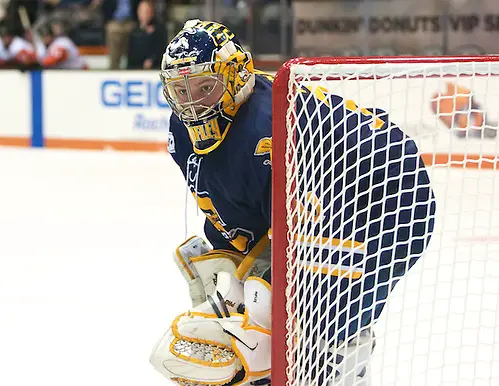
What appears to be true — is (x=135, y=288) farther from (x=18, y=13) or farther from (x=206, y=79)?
(x=18, y=13)

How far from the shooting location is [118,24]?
817 cm

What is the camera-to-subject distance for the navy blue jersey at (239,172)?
1687 millimetres

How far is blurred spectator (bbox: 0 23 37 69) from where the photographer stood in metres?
8.17

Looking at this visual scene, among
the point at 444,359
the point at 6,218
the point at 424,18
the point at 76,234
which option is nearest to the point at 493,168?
the point at 444,359

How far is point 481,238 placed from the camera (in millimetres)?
2432

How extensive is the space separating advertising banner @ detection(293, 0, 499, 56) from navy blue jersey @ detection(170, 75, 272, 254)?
15.8 ft

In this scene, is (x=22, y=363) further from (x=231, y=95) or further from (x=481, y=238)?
(x=481, y=238)

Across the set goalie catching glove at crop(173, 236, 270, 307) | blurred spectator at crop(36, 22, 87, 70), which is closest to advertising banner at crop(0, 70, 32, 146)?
blurred spectator at crop(36, 22, 87, 70)

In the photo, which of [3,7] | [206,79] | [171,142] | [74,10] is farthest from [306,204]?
[3,7]

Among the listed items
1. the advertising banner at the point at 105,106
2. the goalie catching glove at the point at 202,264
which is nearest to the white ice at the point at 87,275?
the goalie catching glove at the point at 202,264

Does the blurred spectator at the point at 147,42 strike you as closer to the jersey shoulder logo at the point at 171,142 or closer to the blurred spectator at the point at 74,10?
the blurred spectator at the point at 74,10

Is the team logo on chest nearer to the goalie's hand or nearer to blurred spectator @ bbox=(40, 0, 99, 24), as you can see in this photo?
the goalie's hand

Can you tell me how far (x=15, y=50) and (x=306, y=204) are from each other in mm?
7364

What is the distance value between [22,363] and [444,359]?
1.18 metres
